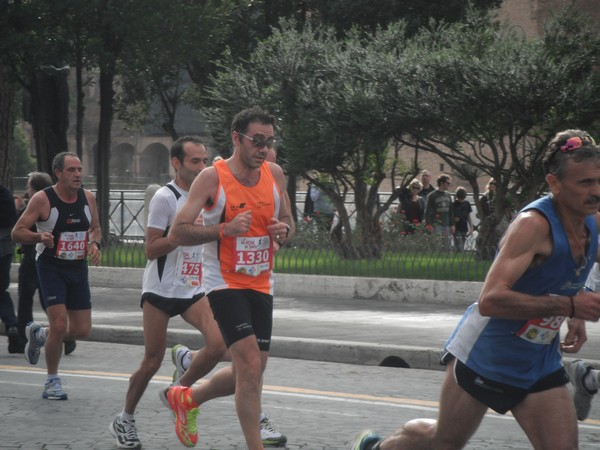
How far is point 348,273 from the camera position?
17.3 meters

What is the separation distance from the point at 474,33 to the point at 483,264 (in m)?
4.74

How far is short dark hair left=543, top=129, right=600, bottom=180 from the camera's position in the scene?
15.8 feet

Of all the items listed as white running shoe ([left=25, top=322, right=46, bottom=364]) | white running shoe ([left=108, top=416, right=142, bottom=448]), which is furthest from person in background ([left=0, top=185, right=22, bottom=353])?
white running shoe ([left=108, top=416, right=142, bottom=448])

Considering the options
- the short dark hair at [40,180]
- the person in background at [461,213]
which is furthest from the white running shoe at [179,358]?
the person in background at [461,213]

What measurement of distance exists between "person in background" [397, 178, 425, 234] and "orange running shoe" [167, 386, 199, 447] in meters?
14.8

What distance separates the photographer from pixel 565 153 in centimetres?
483

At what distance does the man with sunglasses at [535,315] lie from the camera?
4.70 m

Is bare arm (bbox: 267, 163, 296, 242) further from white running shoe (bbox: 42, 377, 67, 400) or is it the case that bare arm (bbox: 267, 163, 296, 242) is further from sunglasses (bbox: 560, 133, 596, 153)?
white running shoe (bbox: 42, 377, 67, 400)

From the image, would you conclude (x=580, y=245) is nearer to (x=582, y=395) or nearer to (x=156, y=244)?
(x=582, y=395)

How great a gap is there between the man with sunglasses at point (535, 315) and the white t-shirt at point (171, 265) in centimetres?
324

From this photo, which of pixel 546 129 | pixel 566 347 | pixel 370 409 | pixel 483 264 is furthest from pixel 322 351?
pixel 546 129

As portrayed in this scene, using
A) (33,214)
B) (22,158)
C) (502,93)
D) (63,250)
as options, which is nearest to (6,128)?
(502,93)

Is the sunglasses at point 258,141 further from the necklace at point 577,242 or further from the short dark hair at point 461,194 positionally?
the short dark hair at point 461,194

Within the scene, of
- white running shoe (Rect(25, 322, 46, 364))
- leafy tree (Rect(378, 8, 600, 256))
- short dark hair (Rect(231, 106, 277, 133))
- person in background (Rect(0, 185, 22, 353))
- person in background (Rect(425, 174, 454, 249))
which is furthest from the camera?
person in background (Rect(425, 174, 454, 249))
